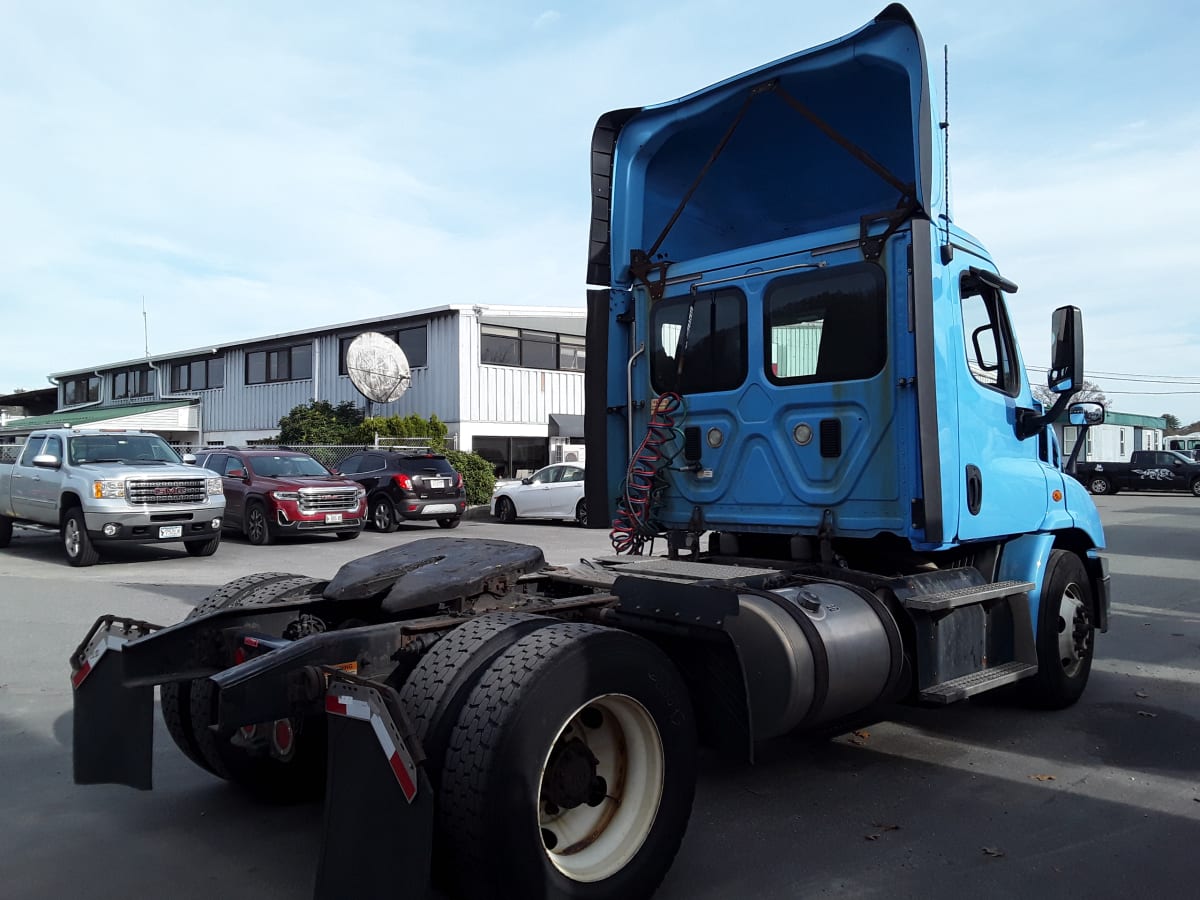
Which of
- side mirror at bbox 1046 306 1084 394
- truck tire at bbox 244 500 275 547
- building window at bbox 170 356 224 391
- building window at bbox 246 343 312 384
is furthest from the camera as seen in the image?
building window at bbox 170 356 224 391

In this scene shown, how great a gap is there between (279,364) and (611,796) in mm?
31339

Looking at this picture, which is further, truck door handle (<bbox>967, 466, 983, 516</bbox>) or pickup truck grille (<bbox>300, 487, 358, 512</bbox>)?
pickup truck grille (<bbox>300, 487, 358, 512</bbox>)

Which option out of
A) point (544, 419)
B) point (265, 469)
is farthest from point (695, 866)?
point (544, 419)

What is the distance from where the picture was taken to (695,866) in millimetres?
3678

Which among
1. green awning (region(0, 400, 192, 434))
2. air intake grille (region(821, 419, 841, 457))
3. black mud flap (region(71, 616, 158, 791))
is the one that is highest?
green awning (region(0, 400, 192, 434))

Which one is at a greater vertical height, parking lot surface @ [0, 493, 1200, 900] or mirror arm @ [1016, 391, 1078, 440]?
mirror arm @ [1016, 391, 1078, 440]

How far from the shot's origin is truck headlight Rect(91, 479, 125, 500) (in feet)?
43.0

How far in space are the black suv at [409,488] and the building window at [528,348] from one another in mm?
8131

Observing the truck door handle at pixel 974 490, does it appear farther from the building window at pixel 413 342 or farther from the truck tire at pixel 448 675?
the building window at pixel 413 342

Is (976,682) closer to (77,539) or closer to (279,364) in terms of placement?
(77,539)

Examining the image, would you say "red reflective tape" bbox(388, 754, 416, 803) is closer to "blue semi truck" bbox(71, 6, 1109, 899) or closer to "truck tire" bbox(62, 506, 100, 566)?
"blue semi truck" bbox(71, 6, 1109, 899)

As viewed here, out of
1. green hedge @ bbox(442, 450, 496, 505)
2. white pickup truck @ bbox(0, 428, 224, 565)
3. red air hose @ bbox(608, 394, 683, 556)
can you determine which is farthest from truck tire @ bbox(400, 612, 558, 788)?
green hedge @ bbox(442, 450, 496, 505)

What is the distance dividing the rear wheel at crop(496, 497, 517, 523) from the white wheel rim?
17.9 m

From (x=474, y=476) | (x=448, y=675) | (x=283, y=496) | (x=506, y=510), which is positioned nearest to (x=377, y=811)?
(x=448, y=675)
